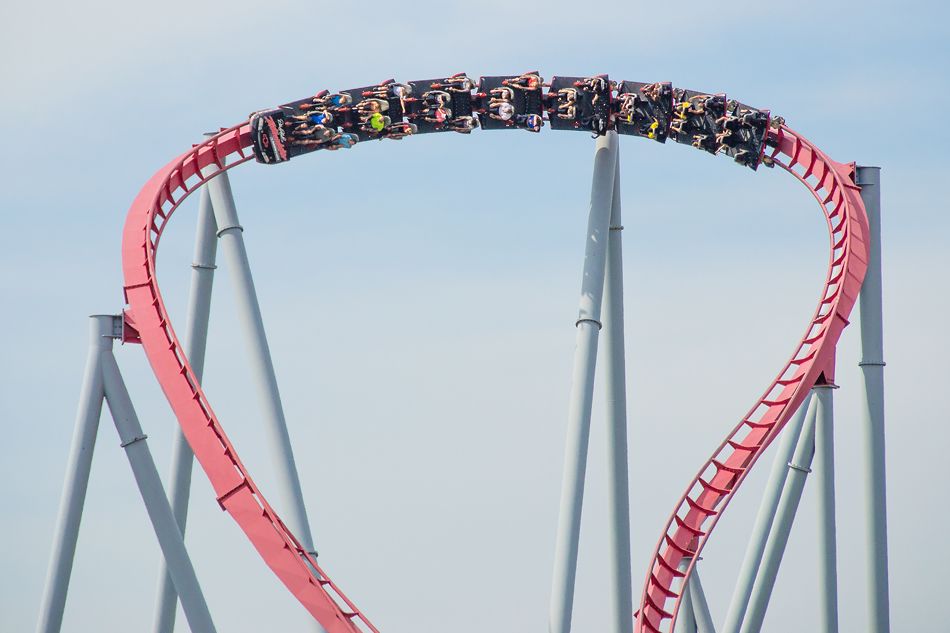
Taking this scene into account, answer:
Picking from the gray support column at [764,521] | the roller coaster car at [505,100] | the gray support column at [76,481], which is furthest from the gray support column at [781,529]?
the gray support column at [76,481]

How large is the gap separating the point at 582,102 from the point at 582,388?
290 centimetres

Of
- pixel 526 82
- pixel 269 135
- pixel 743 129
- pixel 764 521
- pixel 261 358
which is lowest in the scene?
pixel 764 521

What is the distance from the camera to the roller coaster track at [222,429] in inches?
492

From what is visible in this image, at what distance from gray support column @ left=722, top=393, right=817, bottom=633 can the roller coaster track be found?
0.51 meters

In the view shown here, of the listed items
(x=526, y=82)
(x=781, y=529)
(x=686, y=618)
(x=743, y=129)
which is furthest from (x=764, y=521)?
(x=526, y=82)

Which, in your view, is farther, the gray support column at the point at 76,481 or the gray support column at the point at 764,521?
the gray support column at the point at 764,521

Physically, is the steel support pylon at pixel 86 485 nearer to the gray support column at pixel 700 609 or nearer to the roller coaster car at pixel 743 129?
the gray support column at pixel 700 609

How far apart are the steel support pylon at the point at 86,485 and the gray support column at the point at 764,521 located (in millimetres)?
Result: 5179

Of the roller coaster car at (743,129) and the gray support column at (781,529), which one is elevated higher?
the roller coaster car at (743,129)

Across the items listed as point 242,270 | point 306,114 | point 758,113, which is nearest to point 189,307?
point 242,270

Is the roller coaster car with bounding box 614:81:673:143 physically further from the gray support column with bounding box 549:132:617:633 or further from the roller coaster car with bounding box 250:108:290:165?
the roller coaster car with bounding box 250:108:290:165

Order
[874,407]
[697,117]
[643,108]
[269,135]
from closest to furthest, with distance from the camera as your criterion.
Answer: [874,407] → [269,135] → [643,108] → [697,117]

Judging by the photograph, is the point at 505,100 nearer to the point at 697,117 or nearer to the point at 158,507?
the point at 697,117

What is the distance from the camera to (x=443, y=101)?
1512 centimetres
